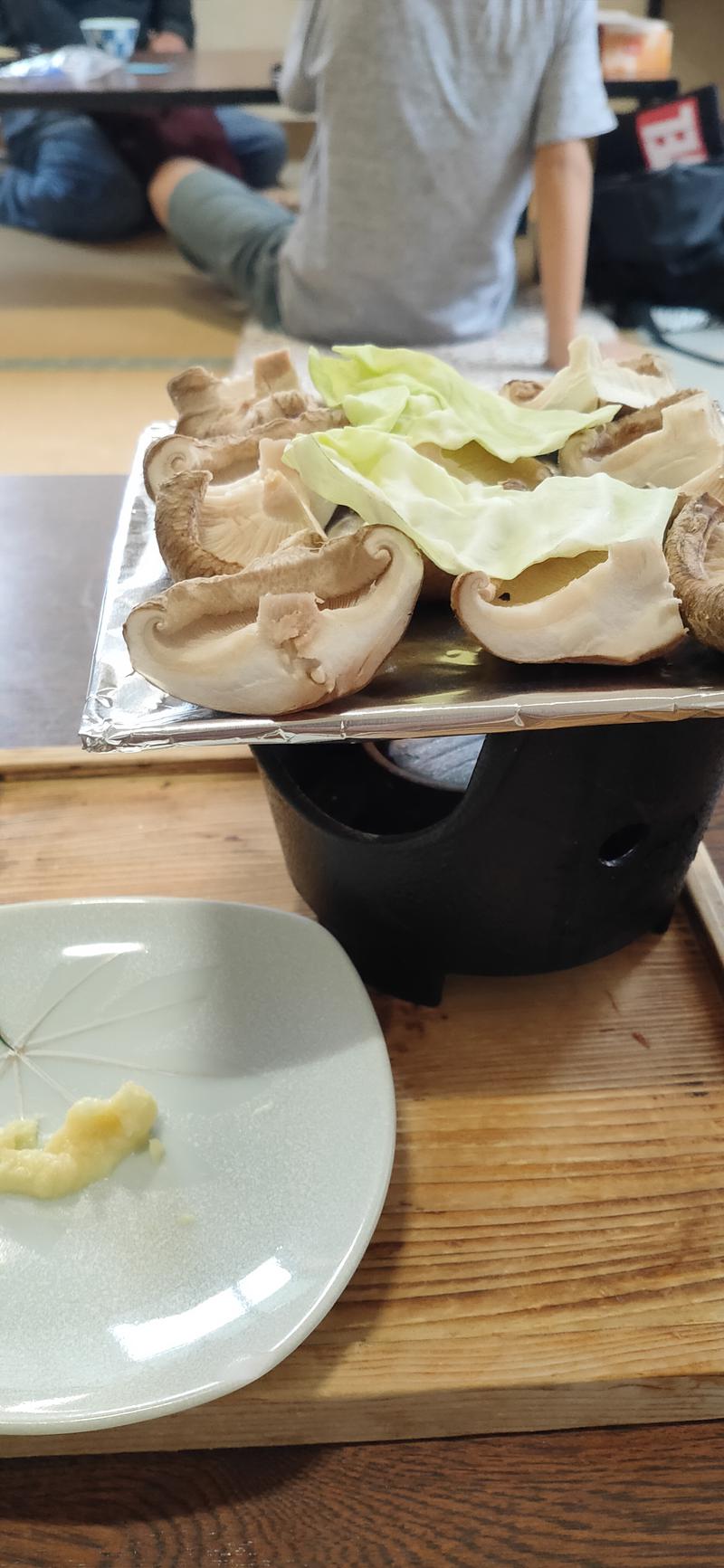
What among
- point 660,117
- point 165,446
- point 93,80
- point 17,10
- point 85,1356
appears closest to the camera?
point 85,1356

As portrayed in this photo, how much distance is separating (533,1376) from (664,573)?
432 millimetres

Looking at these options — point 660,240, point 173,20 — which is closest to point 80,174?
point 173,20

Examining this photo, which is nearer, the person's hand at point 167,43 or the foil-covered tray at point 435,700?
the foil-covered tray at point 435,700

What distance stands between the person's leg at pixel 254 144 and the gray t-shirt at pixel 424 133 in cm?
198

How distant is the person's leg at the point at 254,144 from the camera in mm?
4199

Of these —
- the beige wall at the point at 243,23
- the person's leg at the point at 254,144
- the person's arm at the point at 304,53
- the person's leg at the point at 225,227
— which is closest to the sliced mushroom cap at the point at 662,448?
the person's arm at the point at 304,53

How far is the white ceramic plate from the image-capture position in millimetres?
538

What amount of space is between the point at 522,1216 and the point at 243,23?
253 inches

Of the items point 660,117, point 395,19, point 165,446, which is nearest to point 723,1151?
point 165,446

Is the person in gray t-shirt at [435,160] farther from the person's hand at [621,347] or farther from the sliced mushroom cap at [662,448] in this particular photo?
the sliced mushroom cap at [662,448]

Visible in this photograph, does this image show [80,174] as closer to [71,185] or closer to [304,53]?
[71,185]

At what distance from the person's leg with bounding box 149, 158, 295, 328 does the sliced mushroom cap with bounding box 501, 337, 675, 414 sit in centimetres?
224

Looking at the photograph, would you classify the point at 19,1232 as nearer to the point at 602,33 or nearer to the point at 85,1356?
the point at 85,1356

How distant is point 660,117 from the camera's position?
122 inches
